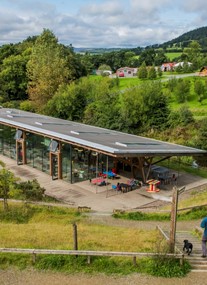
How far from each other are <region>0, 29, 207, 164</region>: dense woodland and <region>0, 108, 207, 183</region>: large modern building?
824 cm

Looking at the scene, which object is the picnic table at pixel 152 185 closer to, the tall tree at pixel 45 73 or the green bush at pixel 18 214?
the green bush at pixel 18 214

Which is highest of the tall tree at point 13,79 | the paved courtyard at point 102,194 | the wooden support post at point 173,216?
the tall tree at point 13,79

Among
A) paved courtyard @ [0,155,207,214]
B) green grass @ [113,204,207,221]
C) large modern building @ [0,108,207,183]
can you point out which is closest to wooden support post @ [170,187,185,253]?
green grass @ [113,204,207,221]

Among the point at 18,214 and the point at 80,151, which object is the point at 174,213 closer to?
the point at 18,214

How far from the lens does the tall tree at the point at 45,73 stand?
156ft

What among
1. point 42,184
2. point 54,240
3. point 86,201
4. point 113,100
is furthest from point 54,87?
point 54,240

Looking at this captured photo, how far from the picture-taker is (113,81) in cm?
6059

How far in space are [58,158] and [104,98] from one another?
18909 millimetres

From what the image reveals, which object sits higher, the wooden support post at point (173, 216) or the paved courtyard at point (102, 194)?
the wooden support post at point (173, 216)

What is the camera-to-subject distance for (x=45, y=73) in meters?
47.8

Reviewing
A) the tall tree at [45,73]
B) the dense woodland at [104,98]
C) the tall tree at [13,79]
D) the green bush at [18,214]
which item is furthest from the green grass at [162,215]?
the tall tree at [13,79]

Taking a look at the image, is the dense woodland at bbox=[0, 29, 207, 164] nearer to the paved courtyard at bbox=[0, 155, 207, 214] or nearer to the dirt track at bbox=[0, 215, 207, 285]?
the paved courtyard at bbox=[0, 155, 207, 214]

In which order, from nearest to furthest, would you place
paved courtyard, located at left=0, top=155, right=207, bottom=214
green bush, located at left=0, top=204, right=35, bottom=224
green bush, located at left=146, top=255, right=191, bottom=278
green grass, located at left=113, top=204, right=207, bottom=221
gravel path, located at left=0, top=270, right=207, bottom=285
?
gravel path, located at left=0, top=270, right=207, bottom=285
green bush, located at left=146, top=255, right=191, bottom=278
green bush, located at left=0, top=204, right=35, bottom=224
green grass, located at left=113, top=204, right=207, bottom=221
paved courtyard, located at left=0, top=155, right=207, bottom=214

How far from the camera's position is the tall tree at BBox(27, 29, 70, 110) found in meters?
47.7
